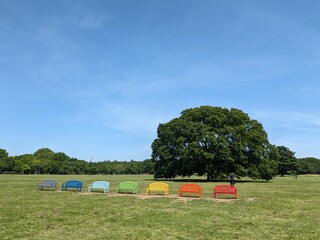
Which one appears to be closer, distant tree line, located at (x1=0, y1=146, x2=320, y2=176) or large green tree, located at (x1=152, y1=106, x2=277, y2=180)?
large green tree, located at (x1=152, y1=106, x2=277, y2=180)

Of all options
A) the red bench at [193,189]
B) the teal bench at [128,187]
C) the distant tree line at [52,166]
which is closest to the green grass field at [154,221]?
the red bench at [193,189]

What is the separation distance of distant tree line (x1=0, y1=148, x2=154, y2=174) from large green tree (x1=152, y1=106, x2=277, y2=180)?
238 feet

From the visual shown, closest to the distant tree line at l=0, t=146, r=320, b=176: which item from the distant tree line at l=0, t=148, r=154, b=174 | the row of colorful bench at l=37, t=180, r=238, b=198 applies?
the distant tree line at l=0, t=148, r=154, b=174

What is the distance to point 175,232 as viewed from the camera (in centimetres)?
1027

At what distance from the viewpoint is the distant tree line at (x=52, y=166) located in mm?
131875

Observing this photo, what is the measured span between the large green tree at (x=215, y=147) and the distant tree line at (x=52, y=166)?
72401 mm

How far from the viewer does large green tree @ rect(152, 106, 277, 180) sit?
50.6m

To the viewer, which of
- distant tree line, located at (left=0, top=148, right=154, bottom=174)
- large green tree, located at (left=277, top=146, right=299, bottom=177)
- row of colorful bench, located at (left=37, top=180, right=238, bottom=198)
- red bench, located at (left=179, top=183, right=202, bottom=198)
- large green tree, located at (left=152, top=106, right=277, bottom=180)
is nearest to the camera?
row of colorful bench, located at (left=37, top=180, right=238, bottom=198)

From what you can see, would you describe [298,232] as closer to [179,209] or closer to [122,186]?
[179,209]

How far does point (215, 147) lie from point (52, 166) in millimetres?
102079

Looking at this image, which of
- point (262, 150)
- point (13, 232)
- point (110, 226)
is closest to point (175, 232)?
point (110, 226)

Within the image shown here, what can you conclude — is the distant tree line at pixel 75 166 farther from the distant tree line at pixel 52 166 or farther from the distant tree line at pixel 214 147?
the distant tree line at pixel 214 147

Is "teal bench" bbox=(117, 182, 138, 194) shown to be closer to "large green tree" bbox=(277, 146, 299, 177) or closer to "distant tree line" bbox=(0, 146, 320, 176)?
"distant tree line" bbox=(0, 146, 320, 176)

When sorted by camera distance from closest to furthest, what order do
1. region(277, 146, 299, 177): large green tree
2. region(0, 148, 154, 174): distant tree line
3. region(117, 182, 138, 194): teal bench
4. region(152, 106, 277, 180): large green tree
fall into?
region(117, 182, 138, 194): teal bench
region(152, 106, 277, 180): large green tree
region(277, 146, 299, 177): large green tree
region(0, 148, 154, 174): distant tree line
